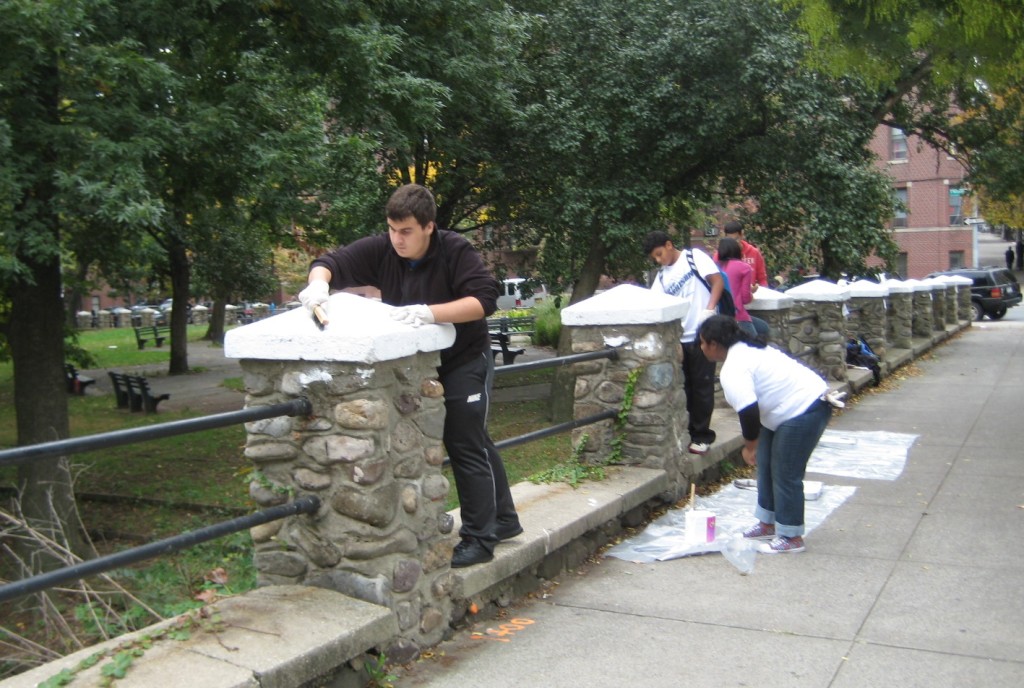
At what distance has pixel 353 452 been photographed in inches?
156

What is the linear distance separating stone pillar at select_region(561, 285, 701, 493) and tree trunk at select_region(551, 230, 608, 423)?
237 inches

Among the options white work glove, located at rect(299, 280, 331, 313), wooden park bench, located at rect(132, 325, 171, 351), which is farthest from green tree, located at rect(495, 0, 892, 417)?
wooden park bench, located at rect(132, 325, 171, 351)

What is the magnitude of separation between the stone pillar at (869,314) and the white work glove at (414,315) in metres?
11.8

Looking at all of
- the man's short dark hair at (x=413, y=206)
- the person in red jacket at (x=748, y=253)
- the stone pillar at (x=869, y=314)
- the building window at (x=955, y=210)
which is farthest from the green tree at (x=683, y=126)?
the building window at (x=955, y=210)

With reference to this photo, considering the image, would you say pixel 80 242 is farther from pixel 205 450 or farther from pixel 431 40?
pixel 205 450

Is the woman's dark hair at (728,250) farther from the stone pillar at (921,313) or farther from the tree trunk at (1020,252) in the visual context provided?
the tree trunk at (1020,252)

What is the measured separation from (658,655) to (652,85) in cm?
903

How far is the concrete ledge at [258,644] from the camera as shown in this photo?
3.18 meters

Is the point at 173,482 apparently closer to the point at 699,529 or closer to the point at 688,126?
the point at 688,126

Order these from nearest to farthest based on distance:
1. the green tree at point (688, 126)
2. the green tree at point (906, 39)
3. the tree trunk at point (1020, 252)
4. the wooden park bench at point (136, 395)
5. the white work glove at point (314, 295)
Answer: the white work glove at point (314, 295)
the green tree at point (906, 39)
the green tree at point (688, 126)
the wooden park bench at point (136, 395)
the tree trunk at point (1020, 252)

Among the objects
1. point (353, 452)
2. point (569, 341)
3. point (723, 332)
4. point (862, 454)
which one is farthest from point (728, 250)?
point (353, 452)

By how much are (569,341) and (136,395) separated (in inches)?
342

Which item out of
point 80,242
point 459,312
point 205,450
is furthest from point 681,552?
point 205,450

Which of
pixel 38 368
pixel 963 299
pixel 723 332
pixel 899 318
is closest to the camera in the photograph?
pixel 723 332
